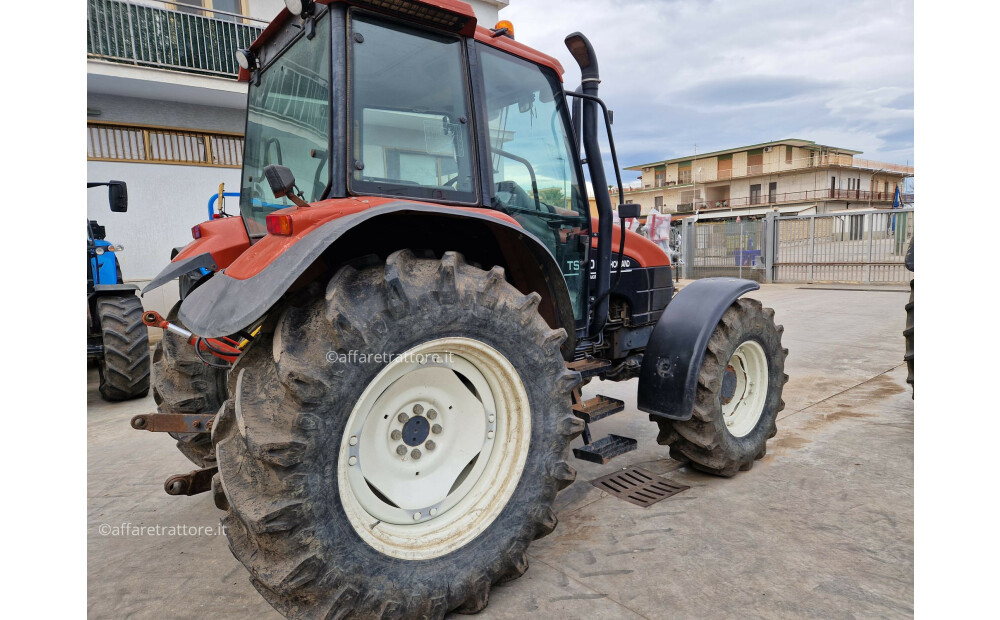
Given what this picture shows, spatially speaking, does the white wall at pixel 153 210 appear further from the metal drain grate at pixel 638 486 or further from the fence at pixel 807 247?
the fence at pixel 807 247

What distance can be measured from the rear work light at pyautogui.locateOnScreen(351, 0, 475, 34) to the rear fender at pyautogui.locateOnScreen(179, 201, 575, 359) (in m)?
0.78

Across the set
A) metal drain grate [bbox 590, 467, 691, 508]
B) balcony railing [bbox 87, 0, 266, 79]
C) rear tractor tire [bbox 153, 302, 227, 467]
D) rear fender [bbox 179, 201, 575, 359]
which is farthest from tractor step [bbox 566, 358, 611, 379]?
balcony railing [bbox 87, 0, 266, 79]

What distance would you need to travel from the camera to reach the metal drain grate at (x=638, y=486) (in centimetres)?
294

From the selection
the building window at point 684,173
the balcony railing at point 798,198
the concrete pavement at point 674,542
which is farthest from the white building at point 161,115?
the building window at point 684,173

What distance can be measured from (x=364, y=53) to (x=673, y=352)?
6.75 feet

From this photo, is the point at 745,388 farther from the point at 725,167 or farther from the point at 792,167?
the point at 725,167

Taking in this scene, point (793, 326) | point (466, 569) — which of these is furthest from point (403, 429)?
point (793, 326)

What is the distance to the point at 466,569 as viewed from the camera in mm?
1998

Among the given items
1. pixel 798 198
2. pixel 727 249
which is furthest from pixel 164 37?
pixel 798 198

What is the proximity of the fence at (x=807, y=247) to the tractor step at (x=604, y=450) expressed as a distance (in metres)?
14.4

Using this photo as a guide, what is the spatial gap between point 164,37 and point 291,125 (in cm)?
815

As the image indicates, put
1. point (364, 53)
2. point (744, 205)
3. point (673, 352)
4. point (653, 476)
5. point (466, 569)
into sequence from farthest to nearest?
1. point (744, 205)
2. point (653, 476)
3. point (673, 352)
4. point (364, 53)
5. point (466, 569)

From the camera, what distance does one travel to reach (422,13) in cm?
225

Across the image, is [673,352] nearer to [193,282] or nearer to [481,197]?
[481,197]
